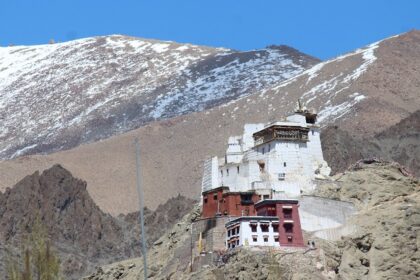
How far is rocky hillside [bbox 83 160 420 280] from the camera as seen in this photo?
Answer: 66.3m

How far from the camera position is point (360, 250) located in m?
69.9

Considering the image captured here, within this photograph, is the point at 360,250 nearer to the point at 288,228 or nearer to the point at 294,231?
the point at 294,231

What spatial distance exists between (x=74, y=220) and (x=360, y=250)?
76.1 m

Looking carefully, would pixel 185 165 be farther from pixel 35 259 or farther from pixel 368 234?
pixel 35 259

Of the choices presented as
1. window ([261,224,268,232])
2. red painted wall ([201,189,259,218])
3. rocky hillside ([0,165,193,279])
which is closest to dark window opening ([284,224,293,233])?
window ([261,224,268,232])

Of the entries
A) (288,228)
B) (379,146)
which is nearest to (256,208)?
(288,228)

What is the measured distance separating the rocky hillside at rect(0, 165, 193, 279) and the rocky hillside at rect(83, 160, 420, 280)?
5623 centimetres

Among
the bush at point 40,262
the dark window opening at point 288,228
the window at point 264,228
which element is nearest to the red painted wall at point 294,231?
the dark window opening at point 288,228

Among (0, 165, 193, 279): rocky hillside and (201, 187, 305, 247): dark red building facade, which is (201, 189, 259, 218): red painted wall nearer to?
(201, 187, 305, 247): dark red building facade

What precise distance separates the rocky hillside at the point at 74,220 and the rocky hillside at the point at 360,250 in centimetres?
5623

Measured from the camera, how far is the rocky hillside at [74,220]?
134875mm

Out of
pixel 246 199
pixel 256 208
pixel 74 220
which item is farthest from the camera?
pixel 74 220

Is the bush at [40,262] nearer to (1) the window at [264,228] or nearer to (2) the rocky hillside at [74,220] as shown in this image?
(1) the window at [264,228]

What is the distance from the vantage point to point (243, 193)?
243ft
